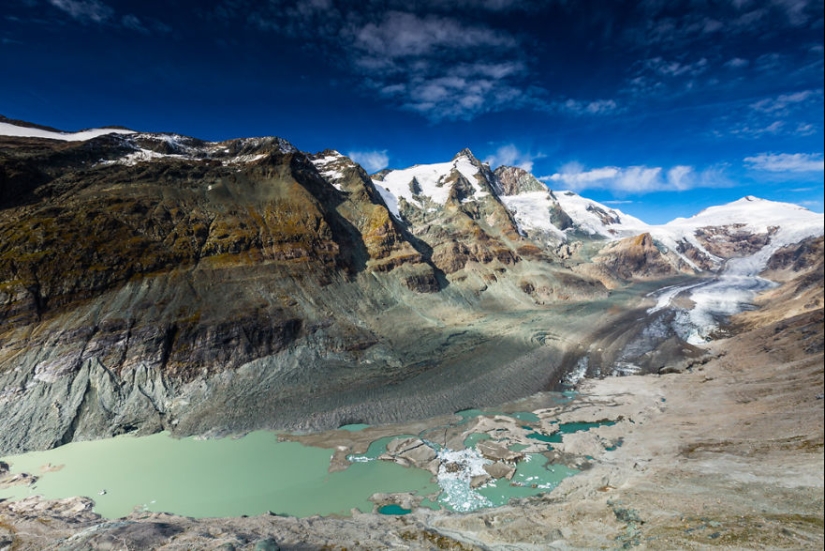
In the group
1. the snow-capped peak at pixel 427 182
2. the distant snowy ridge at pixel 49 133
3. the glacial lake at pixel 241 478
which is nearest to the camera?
the glacial lake at pixel 241 478

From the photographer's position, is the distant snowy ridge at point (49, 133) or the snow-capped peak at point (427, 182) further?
the snow-capped peak at point (427, 182)

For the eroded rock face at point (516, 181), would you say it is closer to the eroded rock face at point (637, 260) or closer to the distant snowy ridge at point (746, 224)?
the distant snowy ridge at point (746, 224)

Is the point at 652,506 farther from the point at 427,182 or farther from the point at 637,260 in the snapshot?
the point at 427,182

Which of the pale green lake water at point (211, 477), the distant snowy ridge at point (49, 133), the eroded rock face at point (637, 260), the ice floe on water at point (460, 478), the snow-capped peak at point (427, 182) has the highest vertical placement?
the snow-capped peak at point (427, 182)

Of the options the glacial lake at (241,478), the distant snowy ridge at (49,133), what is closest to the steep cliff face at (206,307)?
the glacial lake at (241,478)

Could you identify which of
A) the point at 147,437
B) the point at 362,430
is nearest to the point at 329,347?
the point at 362,430

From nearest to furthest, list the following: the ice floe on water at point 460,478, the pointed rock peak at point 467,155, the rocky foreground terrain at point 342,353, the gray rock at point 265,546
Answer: the gray rock at point 265,546 < the rocky foreground terrain at point 342,353 < the ice floe on water at point 460,478 < the pointed rock peak at point 467,155

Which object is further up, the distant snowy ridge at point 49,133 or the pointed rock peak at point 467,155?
the pointed rock peak at point 467,155

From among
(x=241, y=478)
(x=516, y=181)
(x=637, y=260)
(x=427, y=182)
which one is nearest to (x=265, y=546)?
(x=241, y=478)
